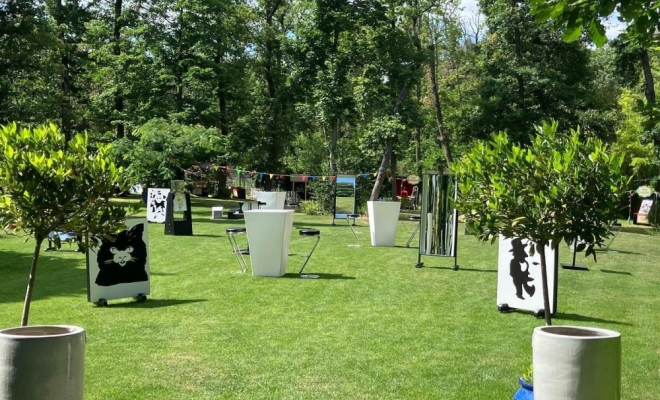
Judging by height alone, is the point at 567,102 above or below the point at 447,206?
above

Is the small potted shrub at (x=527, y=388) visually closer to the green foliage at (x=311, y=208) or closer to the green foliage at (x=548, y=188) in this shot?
the green foliage at (x=548, y=188)

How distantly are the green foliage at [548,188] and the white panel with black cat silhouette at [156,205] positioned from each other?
1916 centimetres

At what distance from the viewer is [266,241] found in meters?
12.3

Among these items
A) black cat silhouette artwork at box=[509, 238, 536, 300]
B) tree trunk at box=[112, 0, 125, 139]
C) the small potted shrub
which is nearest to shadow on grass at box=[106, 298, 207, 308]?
black cat silhouette artwork at box=[509, 238, 536, 300]

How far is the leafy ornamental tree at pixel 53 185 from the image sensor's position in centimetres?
493

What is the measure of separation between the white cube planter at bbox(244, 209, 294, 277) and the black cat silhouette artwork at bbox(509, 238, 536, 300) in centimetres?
419

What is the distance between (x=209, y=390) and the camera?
18.2 feet

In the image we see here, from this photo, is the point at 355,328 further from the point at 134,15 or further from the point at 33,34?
the point at 134,15

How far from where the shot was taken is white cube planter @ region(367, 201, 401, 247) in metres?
18.9

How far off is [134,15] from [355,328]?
3427 centimetres

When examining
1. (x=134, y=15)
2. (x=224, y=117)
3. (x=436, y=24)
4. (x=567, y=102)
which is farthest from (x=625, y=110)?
(x=134, y=15)

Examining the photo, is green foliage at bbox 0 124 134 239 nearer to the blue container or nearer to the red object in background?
the blue container

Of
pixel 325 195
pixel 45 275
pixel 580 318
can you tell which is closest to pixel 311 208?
pixel 325 195

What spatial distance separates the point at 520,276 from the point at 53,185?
6.17m
